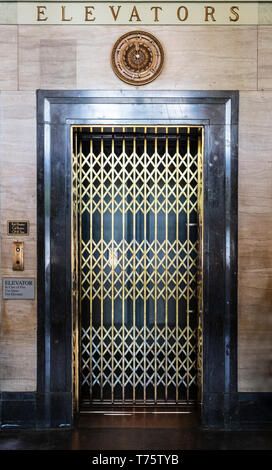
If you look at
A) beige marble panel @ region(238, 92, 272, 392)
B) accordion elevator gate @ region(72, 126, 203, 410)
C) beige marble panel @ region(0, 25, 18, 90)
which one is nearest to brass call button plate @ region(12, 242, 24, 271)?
accordion elevator gate @ region(72, 126, 203, 410)

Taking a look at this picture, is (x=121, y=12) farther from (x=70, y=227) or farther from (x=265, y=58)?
(x=70, y=227)

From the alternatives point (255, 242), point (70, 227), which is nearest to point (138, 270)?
point (70, 227)

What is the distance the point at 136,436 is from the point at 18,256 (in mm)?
2535

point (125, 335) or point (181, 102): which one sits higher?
point (181, 102)

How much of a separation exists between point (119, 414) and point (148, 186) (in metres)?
2.98

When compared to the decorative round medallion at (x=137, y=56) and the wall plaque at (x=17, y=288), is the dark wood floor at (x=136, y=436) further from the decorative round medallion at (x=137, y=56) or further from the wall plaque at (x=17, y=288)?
the decorative round medallion at (x=137, y=56)

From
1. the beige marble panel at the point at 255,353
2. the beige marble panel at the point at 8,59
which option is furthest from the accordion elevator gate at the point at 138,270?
the beige marble panel at the point at 8,59

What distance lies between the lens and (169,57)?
6547 mm

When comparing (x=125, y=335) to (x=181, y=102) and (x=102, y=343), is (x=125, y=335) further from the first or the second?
(x=181, y=102)

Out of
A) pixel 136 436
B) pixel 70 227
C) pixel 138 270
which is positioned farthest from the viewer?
pixel 138 270

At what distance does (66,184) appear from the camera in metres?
6.61
